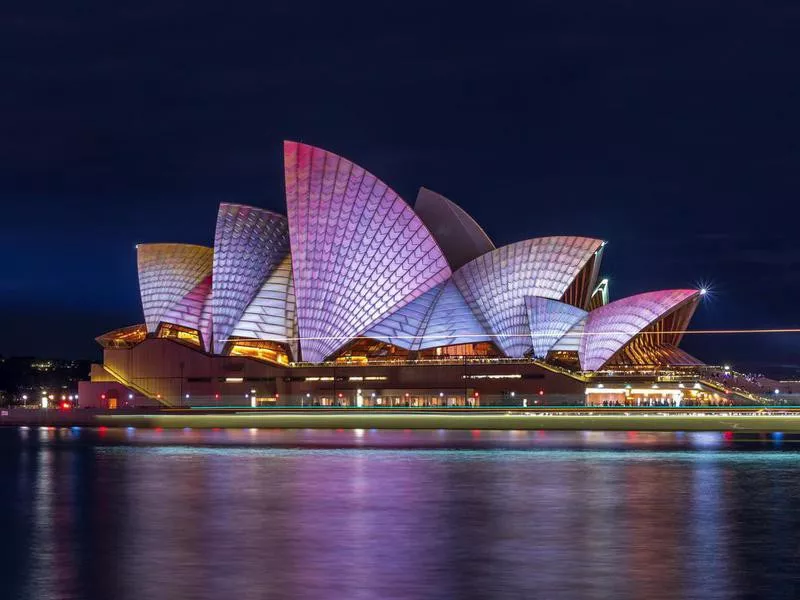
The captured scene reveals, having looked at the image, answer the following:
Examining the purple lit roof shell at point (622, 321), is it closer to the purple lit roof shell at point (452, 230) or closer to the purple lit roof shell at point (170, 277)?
the purple lit roof shell at point (452, 230)

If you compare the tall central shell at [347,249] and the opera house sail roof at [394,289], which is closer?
the tall central shell at [347,249]

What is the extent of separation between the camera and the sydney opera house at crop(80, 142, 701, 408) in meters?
91.6

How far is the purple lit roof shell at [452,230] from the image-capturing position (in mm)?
100438

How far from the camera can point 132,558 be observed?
70.4ft

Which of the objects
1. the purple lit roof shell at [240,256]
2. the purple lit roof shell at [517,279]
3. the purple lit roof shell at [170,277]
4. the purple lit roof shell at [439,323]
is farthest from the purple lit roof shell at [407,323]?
the purple lit roof shell at [170,277]

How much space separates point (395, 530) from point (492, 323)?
73458mm

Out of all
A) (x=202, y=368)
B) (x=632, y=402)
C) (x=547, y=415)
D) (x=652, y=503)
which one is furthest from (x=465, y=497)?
(x=202, y=368)

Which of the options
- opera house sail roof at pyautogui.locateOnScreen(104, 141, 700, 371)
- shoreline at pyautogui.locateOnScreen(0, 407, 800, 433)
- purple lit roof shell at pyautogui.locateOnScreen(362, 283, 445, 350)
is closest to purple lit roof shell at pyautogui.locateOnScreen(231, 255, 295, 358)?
opera house sail roof at pyautogui.locateOnScreen(104, 141, 700, 371)

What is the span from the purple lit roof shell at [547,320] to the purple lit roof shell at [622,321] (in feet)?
6.11

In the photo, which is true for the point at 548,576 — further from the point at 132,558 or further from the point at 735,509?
the point at 735,509

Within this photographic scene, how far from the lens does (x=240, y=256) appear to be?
9738cm

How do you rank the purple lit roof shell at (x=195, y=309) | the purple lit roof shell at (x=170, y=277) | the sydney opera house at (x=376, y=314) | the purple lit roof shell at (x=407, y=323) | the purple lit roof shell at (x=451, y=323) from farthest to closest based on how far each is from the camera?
the purple lit roof shell at (x=170, y=277)
the purple lit roof shell at (x=195, y=309)
the purple lit roof shell at (x=451, y=323)
the purple lit roof shell at (x=407, y=323)
the sydney opera house at (x=376, y=314)

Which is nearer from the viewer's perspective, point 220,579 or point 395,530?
point 220,579

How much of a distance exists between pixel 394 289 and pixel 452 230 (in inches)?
394
